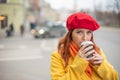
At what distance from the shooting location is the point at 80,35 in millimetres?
1488

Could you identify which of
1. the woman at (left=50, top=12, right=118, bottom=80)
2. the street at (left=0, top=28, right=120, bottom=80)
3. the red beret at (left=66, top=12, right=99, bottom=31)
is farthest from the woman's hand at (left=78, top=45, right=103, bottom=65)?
the street at (left=0, top=28, right=120, bottom=80)

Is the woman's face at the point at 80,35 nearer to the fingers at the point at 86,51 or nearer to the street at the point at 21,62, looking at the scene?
the fingers at the point at 86,51

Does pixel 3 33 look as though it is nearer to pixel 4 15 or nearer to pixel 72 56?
pixel 4 15

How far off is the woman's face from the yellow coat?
0.27ft

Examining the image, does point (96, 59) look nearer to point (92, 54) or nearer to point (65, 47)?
point (92, 54)

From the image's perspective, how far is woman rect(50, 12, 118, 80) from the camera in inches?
57.3

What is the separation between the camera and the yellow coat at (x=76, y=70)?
1.46 metres

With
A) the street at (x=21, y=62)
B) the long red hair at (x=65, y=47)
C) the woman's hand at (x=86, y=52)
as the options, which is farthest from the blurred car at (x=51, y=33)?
the woman's hand at (x=86, y=52)

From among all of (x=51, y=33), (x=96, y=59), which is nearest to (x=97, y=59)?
(x=96, y=59)

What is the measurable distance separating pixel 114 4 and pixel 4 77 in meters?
1.23

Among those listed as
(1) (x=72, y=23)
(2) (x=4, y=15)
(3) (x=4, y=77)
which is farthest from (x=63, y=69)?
(3) (x=4, y=77)

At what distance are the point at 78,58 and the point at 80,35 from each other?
0.11 m

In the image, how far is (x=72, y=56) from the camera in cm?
153

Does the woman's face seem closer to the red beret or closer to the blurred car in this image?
the red beret
